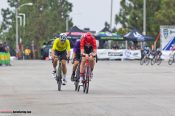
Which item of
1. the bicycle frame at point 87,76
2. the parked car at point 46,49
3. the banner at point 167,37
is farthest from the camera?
the parked car at point 46,49

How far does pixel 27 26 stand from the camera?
90688 mm

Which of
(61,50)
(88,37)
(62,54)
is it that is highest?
(88,37)

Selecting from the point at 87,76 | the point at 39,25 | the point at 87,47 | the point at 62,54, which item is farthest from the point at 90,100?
the point at 39,25

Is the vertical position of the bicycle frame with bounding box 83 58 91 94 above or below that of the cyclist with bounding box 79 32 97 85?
below

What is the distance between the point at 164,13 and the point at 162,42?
18.6 metres

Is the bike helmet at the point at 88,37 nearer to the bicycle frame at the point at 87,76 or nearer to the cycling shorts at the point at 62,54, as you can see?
the bicycle frame at the point at 87,76

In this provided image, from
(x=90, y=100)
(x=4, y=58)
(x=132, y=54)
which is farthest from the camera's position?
(x=132, y=54)

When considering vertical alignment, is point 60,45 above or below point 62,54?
above

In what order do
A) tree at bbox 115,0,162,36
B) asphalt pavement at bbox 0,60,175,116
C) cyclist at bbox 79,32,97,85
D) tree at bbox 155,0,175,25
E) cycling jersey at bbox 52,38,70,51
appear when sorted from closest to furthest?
1. asphalt pavement at bbox 0,60,175,116
2. cyclist at bbox 79,32,97,85
3. cycling jersey at bbox 52,38,70,51
4. tree at bbox 155,0,175,25
5. tree at bbox 115,0,162,36

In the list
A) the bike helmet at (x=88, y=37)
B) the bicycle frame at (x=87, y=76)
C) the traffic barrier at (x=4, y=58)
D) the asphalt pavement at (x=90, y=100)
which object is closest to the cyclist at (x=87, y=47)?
the bike helmet at (x=88, y=37)

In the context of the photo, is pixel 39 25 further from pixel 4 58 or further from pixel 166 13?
pixel 4 58

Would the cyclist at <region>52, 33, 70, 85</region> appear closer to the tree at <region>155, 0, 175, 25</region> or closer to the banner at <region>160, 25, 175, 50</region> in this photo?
the banner at <region>160, 25, 175, 50</region>

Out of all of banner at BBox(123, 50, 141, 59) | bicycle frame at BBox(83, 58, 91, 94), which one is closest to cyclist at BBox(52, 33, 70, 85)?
bicycle frame at BBox(83, 58, 91, 94)

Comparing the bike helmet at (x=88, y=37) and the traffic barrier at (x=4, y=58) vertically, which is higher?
the bike helmet at (x=88, y=37)
